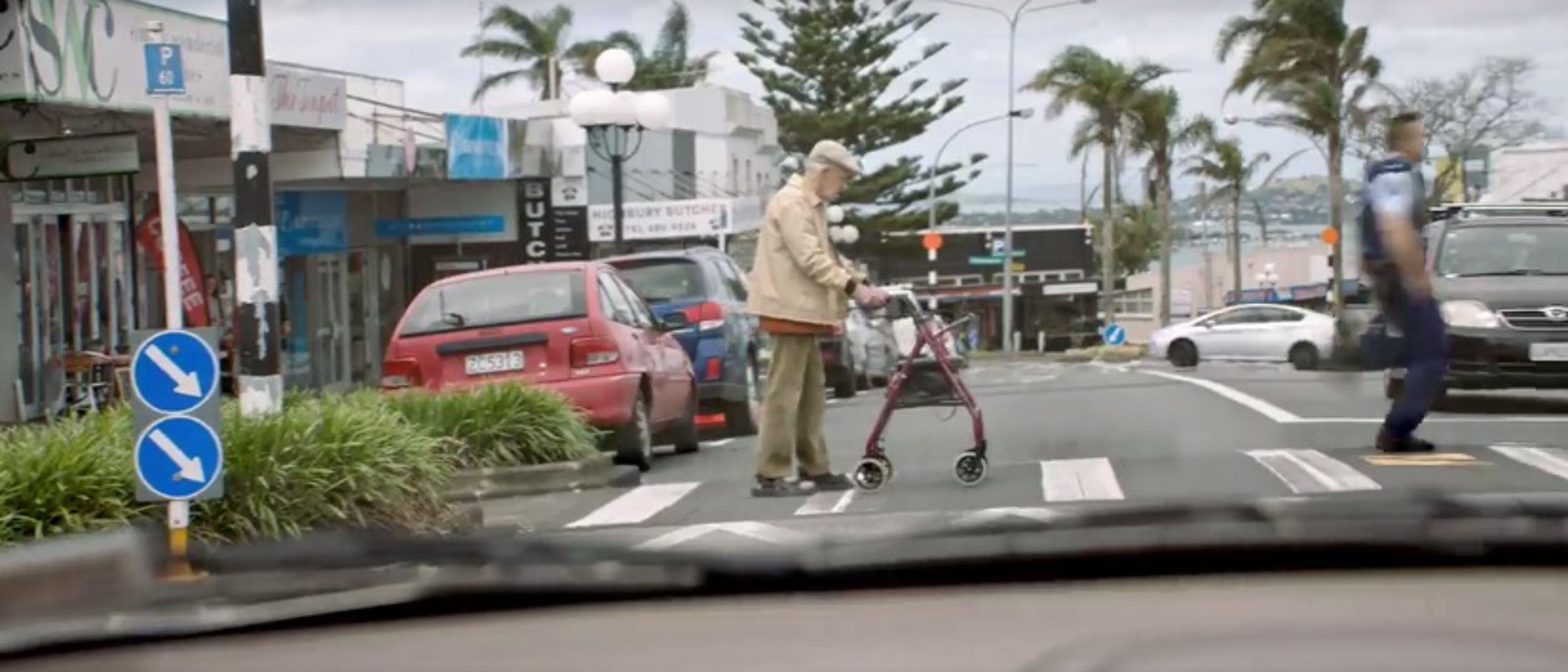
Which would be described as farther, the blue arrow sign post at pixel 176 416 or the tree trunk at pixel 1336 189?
the blue arrow sign post at pixel 176 416

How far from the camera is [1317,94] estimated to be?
4355 mm

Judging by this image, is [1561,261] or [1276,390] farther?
[1276,390]

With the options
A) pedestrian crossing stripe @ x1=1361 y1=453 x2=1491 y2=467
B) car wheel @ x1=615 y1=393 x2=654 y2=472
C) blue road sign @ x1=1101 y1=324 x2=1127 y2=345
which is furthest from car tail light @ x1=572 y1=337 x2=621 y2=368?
pedestrian crossing stripe @ x1=1361 y1=453 x2=1491 y2=467

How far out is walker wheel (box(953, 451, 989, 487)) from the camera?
24.5 ft

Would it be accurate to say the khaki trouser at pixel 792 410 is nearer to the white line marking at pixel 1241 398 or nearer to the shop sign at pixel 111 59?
the shop sign at pixel 111 59

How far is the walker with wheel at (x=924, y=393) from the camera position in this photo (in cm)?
766

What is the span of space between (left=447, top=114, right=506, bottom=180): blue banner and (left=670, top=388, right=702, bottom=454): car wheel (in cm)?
397

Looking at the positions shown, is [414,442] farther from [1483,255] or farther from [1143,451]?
[1483,255]

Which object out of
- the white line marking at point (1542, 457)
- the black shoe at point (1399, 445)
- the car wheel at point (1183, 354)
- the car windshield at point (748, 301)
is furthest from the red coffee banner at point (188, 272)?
the white line marking at point (1542, 457)

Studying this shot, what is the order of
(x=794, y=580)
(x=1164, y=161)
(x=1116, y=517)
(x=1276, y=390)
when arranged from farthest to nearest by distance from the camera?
1. (x=1276, y=390)
2. (x=1164, y=161)
3. (x=1116, y=517)
4. (x=794, y=580)

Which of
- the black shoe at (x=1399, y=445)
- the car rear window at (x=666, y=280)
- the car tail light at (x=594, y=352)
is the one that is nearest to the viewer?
the black shoe at (x=1399, y=445)

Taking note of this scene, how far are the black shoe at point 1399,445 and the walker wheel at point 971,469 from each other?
1.57 metres

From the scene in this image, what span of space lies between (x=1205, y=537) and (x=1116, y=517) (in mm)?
153

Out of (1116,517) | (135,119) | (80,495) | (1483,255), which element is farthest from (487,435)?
(1116,517)
